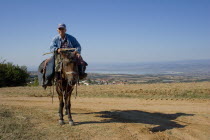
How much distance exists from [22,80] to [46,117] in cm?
2719

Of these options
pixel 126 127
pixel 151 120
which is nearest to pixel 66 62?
pixel 126 127

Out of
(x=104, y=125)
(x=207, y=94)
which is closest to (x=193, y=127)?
(x=104, y=125)

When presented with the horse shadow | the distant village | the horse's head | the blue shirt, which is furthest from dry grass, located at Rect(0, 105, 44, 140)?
the distant village

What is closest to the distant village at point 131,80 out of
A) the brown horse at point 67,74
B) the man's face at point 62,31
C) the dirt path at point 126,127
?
the dirt path at point 126,127

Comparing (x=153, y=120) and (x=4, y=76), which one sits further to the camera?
(x=4, y=76)

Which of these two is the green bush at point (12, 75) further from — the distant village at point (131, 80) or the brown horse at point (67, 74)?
the brown horse at point (67, 74)

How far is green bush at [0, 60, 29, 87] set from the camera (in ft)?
105

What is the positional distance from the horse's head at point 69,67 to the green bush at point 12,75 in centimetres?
2678

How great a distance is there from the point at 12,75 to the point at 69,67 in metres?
28.2

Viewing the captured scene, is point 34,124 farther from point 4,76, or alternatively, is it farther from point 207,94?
point 4,76

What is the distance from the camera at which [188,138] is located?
24.1ft

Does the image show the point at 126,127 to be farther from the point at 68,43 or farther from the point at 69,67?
the point at 68,43

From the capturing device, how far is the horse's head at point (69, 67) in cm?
748

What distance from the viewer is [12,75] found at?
108 ft
